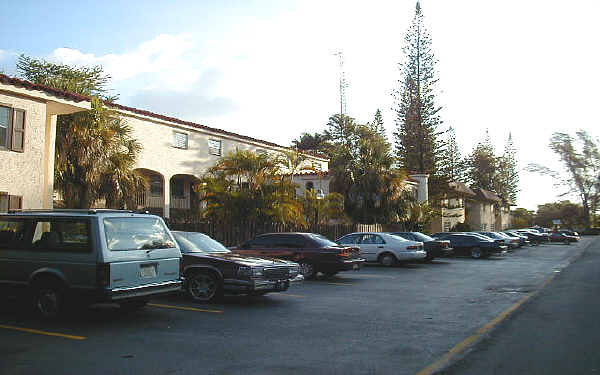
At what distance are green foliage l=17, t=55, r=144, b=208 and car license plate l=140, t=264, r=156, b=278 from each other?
1193cm

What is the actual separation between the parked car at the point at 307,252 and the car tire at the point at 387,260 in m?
5.86

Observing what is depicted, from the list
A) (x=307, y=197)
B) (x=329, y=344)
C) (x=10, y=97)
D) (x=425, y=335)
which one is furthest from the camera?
(x=307, y=197)

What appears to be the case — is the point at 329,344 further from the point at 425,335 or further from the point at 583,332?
the point at 583,332

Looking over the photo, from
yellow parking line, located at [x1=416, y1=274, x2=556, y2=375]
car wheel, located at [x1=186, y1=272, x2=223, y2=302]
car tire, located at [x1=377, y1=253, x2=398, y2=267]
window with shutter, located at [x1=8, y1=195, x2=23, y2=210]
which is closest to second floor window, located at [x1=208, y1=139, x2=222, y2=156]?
car tire, located at [x1=377, y1=253, x2=398, y2=267]

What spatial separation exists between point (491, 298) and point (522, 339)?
4942 millimetres

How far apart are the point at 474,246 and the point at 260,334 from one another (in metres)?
22.5

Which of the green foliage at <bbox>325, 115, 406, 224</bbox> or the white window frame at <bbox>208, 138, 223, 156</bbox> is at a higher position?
the white window frame at <bbox>208, 138, 223, 156</bbox>

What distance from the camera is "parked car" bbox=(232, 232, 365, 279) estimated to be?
16.2m

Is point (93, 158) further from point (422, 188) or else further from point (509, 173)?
point (509, 173)

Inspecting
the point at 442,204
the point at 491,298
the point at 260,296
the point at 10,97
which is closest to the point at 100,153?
the point at 10,97

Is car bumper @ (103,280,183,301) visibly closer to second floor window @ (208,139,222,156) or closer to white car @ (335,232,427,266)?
white car @ (335,232,427,266)

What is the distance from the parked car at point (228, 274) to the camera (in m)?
11.1

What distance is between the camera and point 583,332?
8500 mm

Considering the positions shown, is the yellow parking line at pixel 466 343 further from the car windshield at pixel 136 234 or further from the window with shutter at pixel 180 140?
the window with shutter at pixel 180 140
